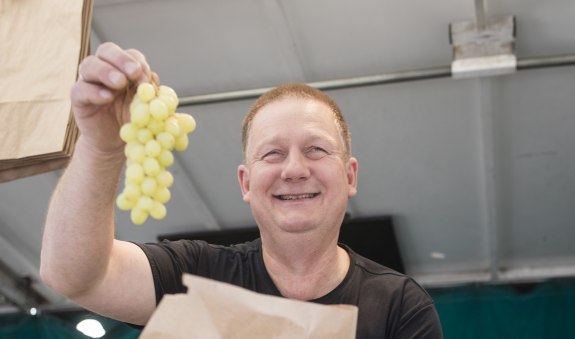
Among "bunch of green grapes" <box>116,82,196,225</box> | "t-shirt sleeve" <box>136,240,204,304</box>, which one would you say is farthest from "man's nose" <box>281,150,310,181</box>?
"bunch of green grapes" <box>116,82,196,225</box>

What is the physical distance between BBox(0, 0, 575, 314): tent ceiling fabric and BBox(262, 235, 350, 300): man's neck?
7.40ft

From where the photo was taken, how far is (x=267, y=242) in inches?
66.4

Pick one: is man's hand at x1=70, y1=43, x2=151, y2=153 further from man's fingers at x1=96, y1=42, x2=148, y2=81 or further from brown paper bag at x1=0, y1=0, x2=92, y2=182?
brown paper bag at x1=0, y1=0, x2=92, y2=182

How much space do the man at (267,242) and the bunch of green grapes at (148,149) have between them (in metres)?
0.17

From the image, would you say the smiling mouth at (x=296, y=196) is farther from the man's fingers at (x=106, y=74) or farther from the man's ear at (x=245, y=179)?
the man's fingers at (x=106, y=74)

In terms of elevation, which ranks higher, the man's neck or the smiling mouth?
the smiling mouth

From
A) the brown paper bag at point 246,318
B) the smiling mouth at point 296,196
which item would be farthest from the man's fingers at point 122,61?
the smiling mouth at point 296,196

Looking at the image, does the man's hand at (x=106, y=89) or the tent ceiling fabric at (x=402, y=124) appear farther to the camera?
the tent ceiling fabric at (x=402, y=124)

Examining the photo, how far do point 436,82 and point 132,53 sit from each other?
298 centimetres

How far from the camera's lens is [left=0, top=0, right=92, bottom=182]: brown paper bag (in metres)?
1.73

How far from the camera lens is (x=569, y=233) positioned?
16.4 ft

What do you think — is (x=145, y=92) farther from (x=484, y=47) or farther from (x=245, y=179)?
(x=484, y=47)

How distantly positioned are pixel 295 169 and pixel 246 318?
19.1 inches

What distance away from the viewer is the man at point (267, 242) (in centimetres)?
146
